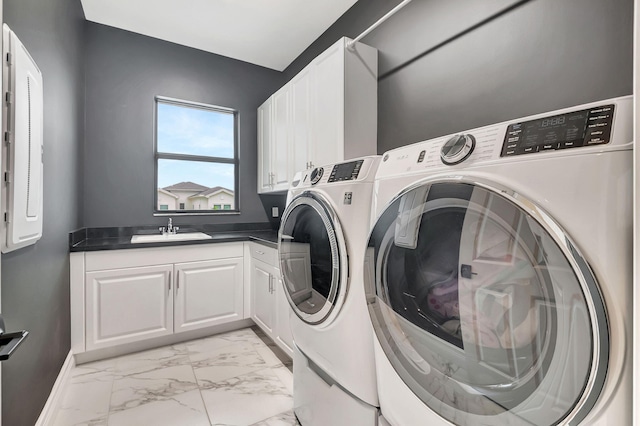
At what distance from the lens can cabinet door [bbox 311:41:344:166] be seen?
195 cm

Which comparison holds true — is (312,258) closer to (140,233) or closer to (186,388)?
(186,388)

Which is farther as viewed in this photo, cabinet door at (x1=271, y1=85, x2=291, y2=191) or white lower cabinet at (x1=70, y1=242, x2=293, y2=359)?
cabinet door at (x1=271, y1=85, x2=291, y2=191)

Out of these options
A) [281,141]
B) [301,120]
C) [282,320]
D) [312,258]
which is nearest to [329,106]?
[301,120]

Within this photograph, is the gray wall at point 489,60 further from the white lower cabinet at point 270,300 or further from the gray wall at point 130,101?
the gray wall at point 130,101

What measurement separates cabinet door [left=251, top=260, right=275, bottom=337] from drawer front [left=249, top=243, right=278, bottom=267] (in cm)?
4

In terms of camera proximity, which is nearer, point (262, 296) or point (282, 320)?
point (282, 320)

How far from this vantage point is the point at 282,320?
2.11 metres

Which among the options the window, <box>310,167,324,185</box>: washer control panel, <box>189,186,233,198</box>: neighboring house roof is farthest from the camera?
<box>189,186,233,198</box>: neighboring house roof

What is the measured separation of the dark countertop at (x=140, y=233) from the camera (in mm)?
2122

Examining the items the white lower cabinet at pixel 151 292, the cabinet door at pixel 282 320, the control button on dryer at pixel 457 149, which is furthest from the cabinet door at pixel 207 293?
the control button on dryer at pixel 457 149

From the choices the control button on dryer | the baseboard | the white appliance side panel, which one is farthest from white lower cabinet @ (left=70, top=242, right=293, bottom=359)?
the control button on dryer

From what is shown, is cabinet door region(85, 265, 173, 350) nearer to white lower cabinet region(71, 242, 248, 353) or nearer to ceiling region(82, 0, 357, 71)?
white lower cabinet region(71, 242, 248, 353)

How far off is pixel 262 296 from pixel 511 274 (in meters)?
2.08

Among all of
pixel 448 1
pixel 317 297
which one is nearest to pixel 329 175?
pixel 317 297
